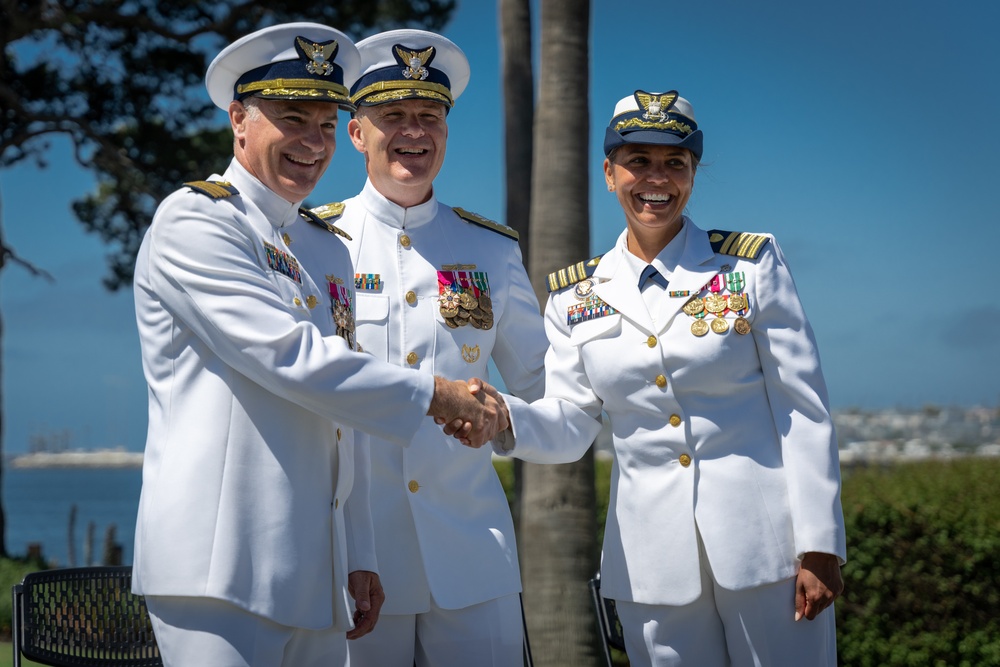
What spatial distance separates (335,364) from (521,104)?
18.3 ft

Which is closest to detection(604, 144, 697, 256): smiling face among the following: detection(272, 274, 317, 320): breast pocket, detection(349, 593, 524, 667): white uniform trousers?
detection(272, 274, 317, 320): breast pocket

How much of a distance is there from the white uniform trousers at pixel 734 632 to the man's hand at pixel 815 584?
3 centimetres

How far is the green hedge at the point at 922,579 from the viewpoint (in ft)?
21.4

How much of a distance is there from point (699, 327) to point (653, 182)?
1.49 feet

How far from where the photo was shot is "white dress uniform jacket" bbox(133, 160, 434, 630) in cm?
260

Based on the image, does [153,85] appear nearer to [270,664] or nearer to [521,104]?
[521,104]

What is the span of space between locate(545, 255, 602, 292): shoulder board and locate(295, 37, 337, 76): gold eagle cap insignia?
39.7 inches

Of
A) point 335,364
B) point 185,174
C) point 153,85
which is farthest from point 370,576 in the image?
point 153,85

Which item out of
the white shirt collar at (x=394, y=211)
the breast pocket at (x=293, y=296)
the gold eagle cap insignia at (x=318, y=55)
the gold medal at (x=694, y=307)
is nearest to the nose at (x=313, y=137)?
the gold eagle cap insignia at (x=318, y=55)

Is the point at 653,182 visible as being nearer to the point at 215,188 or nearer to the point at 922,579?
the point at 215,188

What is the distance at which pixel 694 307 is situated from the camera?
3.28 m

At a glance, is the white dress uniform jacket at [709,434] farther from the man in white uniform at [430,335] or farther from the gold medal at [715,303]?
the man in white uniform at [430,335]

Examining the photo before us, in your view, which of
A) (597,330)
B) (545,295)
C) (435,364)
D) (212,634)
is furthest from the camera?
(545,295)

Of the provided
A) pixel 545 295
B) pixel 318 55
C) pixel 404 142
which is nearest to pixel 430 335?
pixel 404 142
